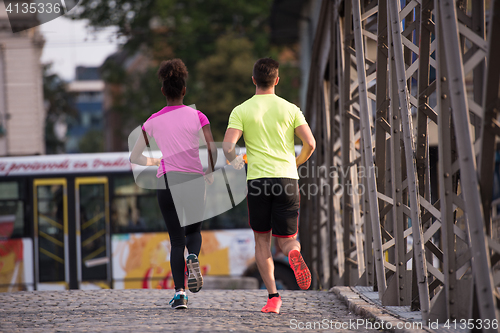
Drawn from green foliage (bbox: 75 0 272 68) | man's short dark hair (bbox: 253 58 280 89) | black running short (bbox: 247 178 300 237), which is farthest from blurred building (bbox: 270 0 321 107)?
black running short (bbox: 247 178 300 237)

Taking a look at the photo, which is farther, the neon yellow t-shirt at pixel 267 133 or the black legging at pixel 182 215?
the black legging at pixel 182 215

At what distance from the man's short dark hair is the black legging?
923 mm

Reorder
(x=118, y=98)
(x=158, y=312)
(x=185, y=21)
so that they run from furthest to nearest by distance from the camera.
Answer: (x=118, y=98)
(x=185, y=21)
(x=158, y=312)

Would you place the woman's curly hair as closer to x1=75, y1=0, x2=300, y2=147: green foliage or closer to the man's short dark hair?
the man's short dark hair

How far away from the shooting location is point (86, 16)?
26969 millimetres

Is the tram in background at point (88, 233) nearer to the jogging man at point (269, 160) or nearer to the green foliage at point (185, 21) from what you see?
the jogging man at point (269, 160)

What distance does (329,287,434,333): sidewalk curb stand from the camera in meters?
3.72

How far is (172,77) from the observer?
193 inches

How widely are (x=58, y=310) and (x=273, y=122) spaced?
8.18 feet

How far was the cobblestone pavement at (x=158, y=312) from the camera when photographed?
410 centimetres

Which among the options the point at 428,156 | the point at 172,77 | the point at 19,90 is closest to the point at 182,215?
the point at 172,77

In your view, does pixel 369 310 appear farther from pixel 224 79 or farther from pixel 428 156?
pixel 224 79

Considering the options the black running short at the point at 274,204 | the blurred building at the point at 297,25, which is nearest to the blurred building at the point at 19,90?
the blurred building at the point at 297,25

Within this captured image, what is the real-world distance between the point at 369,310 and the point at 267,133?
1.51 meters
